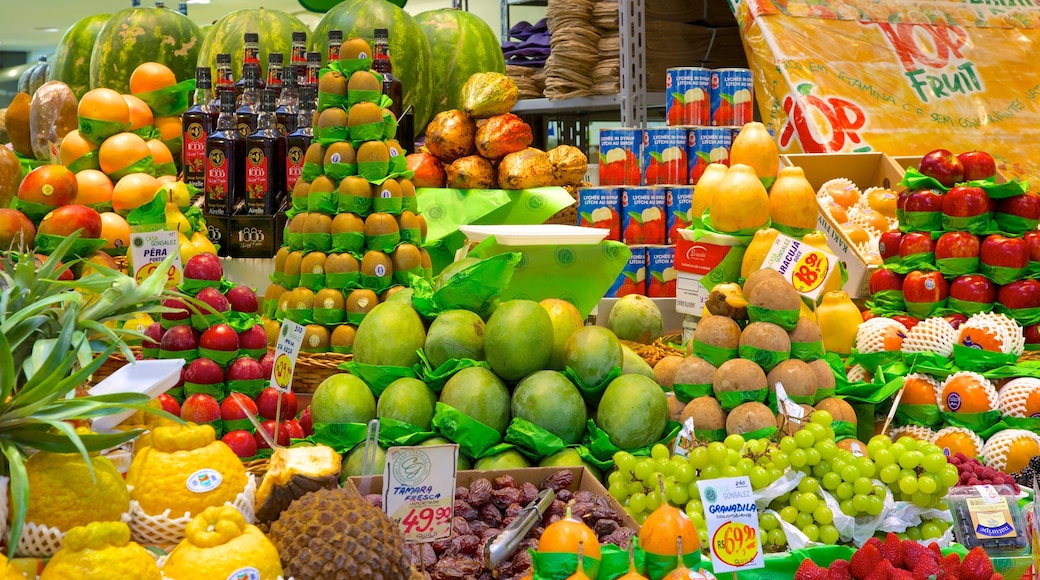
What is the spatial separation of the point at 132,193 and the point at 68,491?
2178 millimetres

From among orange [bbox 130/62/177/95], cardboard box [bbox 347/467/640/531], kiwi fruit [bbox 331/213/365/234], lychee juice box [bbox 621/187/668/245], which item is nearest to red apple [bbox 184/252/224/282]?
kiwi fruit [bbox 331/213/365/234]

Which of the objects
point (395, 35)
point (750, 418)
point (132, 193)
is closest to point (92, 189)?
point (132, 193)

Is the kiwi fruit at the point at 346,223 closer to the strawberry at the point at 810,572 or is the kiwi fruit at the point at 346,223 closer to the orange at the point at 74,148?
the orange at the point at 74,148

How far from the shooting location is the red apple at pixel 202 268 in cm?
249

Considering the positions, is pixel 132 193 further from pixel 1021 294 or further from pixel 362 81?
pixel 1021 294

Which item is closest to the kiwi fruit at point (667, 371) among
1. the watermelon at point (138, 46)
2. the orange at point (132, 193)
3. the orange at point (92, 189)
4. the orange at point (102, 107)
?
the orange at point (132, 193)

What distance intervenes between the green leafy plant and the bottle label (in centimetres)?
190

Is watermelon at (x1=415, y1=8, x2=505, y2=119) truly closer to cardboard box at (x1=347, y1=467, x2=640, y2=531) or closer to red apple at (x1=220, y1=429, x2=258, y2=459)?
red apple at (x1=220, y1=429, x2=258, y2=459)

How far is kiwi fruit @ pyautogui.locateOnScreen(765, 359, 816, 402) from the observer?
2135mm

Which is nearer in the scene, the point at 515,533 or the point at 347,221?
the point at 515,533

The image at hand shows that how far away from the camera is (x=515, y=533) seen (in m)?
1.72

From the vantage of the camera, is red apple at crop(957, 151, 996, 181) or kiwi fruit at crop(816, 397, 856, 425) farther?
red apple at crop(957, 151, 996, 181)

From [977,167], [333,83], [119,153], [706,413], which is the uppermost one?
[333,83]

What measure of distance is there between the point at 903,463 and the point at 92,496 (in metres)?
1.44
